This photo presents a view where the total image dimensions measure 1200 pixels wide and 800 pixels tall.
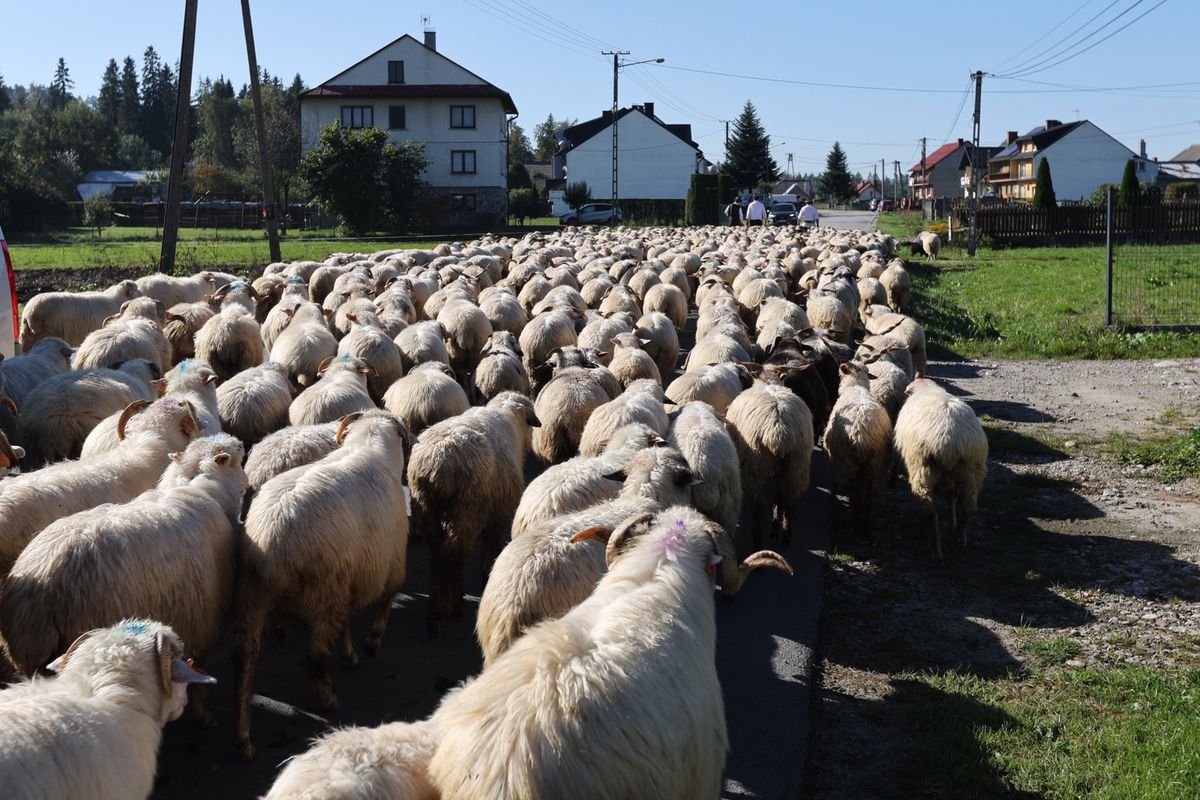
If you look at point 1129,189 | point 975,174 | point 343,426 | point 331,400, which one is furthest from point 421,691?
point 1129,189

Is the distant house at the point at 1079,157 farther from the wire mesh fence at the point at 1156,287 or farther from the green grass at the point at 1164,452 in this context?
the green grass at the point at 1164,452

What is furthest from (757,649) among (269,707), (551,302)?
(551,302)

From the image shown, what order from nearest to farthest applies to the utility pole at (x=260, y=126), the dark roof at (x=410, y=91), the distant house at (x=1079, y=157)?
the utility pole at (x=260, y=126)
the dark roof at (x=410, y=91)
the distant house at (x=1079, y=157)

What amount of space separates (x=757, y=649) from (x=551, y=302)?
29.6 ft

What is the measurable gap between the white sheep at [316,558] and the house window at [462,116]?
2109 inches

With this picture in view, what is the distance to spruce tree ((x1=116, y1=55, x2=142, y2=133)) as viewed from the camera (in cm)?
13112

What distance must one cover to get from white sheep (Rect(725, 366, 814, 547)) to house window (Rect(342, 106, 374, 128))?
52.9m

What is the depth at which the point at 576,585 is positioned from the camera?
487 centimetres

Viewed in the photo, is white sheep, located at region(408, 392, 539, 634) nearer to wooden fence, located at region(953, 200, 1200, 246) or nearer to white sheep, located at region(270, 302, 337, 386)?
white sheep, located at region(270, 302, 337, 386)

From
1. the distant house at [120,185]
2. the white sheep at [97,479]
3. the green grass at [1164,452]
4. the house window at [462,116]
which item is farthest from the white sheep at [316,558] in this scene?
the distant house at [120,185]

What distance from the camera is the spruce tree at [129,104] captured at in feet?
430

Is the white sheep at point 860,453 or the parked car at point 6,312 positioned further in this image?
the parked car at point 6,312

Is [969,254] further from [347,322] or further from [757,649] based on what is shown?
[757,649]

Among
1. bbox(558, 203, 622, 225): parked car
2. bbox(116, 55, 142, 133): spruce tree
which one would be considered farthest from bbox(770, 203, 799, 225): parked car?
bbox(116, 55, 142, 133): spruce tree
